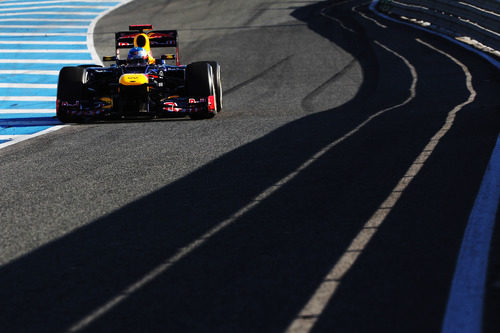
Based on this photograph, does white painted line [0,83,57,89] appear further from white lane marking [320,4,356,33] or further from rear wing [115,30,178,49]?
white lane marking [320,4,356,33]

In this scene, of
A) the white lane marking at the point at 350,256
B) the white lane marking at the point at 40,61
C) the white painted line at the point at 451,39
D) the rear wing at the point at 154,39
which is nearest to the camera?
the white lane marking at the point at 350,256

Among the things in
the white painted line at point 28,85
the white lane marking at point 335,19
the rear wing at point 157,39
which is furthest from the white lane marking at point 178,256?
the white lane marking at point 335,19

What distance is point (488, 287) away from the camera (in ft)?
12.5

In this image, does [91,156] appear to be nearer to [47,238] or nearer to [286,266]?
[47,238]

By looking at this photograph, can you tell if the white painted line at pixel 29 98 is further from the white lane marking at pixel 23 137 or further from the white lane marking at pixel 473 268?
the white lane marking at pixel 473 268

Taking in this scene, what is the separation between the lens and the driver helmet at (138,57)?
1198 cm

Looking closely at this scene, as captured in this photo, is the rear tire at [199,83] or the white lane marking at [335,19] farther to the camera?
the white lane marking at [335,19]

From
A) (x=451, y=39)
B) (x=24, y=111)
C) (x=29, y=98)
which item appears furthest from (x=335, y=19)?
(x=24, y=111)

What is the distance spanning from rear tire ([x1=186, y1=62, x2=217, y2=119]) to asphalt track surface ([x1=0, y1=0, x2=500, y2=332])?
452 millimetres

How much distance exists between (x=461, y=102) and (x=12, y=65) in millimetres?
10631

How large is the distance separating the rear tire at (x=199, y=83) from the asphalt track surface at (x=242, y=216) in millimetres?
452

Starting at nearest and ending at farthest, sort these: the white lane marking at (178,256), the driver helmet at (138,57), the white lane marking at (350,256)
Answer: the white lane marking at (350,256), the white lane marking at (178,256), the driver helmet at (138,57)

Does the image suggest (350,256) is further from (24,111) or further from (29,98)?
(29,98)

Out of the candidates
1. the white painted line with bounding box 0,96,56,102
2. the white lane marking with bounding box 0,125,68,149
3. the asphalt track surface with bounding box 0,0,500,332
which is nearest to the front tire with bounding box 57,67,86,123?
the white lane marking with bounding box 0,125,68,149
